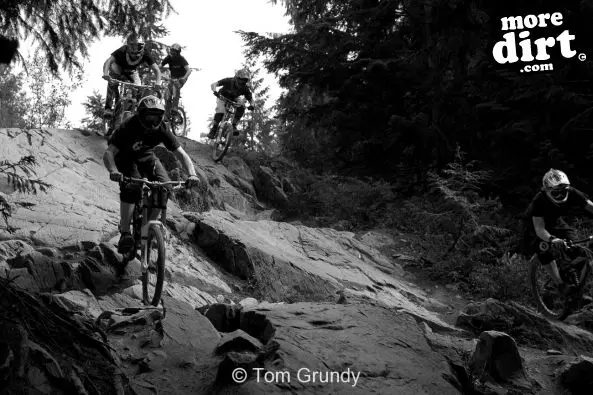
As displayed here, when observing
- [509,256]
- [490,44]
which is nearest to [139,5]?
[509,256]

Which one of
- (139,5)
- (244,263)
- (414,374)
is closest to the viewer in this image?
(414,374)

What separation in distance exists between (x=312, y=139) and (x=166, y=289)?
18.3 meters

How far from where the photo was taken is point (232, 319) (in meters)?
6.00

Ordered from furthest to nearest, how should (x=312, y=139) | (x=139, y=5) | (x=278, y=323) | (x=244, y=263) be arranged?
1. (x=312, y=139)
2. (x=244, y=263)
3. (x=139, y=5)
4. (x=278, y=323)

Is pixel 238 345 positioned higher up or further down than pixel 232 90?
further down

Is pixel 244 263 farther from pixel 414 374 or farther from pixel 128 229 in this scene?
pixel 414 374

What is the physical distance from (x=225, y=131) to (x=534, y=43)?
8.72 m

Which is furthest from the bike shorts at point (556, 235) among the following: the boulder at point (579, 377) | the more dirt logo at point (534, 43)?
the more dirt logo at point (534, 43)

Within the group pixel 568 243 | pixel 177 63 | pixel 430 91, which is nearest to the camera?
pixel 568 243

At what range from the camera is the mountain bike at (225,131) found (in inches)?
594

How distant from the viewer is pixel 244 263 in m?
9.03

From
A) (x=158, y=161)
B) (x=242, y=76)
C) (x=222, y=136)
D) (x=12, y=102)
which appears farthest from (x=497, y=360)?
(x=12, y=102)

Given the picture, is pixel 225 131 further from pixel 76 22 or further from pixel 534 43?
pixel 76 22

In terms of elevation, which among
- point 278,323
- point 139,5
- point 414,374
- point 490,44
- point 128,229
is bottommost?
point 414,374
